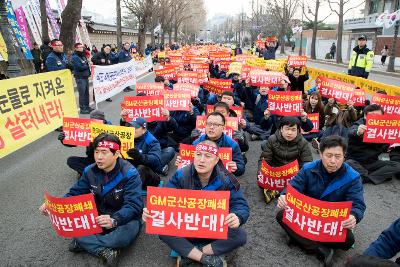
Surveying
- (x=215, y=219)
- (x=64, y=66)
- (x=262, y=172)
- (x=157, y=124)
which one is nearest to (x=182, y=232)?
(x=215, y=219)

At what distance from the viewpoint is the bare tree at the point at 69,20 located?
40.5 ft

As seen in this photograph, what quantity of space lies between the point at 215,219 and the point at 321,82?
5.77m

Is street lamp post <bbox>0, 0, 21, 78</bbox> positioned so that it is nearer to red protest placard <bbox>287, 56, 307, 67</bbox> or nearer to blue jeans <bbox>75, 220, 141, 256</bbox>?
blue jeans <bbox>75, 220, 141, 256</bbox>

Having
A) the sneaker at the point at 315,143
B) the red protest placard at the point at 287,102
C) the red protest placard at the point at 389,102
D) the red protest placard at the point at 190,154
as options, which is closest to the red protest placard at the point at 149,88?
the red protest placard at the point at 287,102

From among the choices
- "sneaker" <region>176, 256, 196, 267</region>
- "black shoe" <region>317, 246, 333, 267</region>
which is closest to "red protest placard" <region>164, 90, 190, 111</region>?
"sneaker" <region>176, 256, 196, 267</region>

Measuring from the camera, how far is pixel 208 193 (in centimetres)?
286

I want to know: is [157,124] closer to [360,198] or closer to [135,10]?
[360,198]

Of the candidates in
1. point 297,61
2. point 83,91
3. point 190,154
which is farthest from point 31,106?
point 297,61

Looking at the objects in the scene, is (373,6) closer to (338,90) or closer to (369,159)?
(338,90)

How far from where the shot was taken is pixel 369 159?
546 centimetres

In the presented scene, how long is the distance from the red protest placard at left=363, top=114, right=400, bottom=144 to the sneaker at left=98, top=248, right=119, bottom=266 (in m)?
3.96

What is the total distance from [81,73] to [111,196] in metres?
7.36

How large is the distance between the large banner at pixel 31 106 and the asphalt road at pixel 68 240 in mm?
552

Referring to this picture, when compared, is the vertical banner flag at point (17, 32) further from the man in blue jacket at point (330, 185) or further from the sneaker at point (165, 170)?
the man in blue jacket at point (330, 185)
